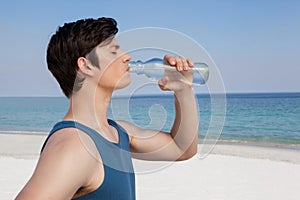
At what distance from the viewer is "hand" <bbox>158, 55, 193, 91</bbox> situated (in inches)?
62.2

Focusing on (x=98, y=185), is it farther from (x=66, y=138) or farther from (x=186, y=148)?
(x=186, y=148)

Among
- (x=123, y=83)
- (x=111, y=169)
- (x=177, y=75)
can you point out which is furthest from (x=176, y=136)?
(x=111, y=169)

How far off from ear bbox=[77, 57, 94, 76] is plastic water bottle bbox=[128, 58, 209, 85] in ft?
0.46

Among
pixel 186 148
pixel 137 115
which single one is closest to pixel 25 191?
pixel 137 115

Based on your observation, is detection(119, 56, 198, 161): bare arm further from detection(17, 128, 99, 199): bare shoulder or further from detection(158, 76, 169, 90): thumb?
detection(17, 128, 99, 199): bare shoulder

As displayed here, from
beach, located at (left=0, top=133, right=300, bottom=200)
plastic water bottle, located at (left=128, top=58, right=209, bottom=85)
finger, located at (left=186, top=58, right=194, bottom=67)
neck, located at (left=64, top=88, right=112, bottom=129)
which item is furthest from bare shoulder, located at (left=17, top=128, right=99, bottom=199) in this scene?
beach, located at (left=0, top=133, right=300, bottom=200)

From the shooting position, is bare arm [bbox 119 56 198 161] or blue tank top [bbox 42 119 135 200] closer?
blue tank top [bbox 42 119 135 200]

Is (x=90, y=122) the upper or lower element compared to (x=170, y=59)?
lower

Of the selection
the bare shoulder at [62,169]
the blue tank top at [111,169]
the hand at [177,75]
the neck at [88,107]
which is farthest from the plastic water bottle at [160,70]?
the bare shoulder at [62,169]

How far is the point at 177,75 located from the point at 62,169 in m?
0.66

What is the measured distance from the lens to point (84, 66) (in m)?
1.41

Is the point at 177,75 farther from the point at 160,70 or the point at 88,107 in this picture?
the point at 88,107

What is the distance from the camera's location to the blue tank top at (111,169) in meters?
1.29

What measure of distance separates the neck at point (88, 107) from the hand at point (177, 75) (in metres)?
0.24
